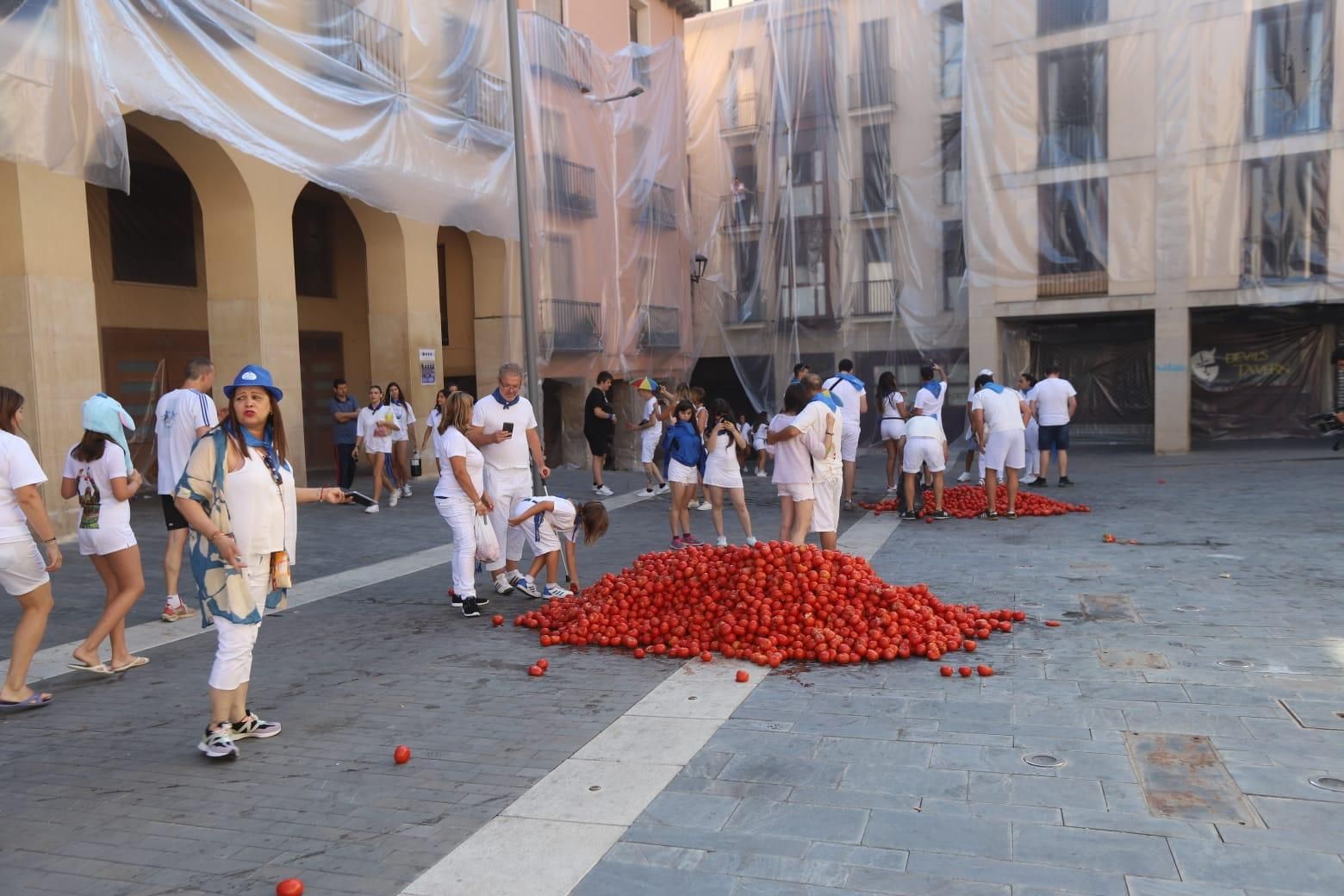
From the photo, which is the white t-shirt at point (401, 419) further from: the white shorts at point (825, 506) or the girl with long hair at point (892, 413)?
the white shorts at point (825, 506)

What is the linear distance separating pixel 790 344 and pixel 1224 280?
26.4 ft

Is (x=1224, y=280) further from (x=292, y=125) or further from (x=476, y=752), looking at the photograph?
(x=476, y=752)

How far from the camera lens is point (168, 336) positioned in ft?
48.0

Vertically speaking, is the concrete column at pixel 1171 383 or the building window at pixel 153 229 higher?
the building window at pixel 153 229

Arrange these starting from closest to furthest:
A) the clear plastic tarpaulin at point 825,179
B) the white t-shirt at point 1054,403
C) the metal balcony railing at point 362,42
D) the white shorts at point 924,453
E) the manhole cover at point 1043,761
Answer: the manhole cover at point 1043,761, the metal balcony railing at point 362,42, the white shorts at point 924,453, the white t-shirt at point 1054,403, the clear plastic tarpaulin at point 825,179

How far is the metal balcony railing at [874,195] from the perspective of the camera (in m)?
18.7

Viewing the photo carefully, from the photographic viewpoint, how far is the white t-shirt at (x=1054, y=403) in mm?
13203

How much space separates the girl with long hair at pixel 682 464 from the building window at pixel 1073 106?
12878 mm

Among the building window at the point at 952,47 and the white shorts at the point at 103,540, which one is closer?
the white shorts at the point at 103,540

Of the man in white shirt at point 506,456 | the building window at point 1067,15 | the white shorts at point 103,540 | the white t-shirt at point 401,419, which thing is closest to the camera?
the white shorts at point 103,540

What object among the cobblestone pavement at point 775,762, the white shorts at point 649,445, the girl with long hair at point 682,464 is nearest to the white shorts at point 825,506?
the cobblestone pavement at point 775,762

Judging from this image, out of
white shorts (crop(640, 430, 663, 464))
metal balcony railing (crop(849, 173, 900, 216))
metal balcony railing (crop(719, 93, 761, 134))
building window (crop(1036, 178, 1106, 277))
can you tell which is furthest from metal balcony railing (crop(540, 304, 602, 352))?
building window (crop(1036, 178, 1106, 277))

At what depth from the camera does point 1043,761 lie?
12.2 ft

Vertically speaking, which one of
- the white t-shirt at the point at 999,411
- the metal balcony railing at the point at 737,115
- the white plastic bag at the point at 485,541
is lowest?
the white plastic bag at the point at 485,541
